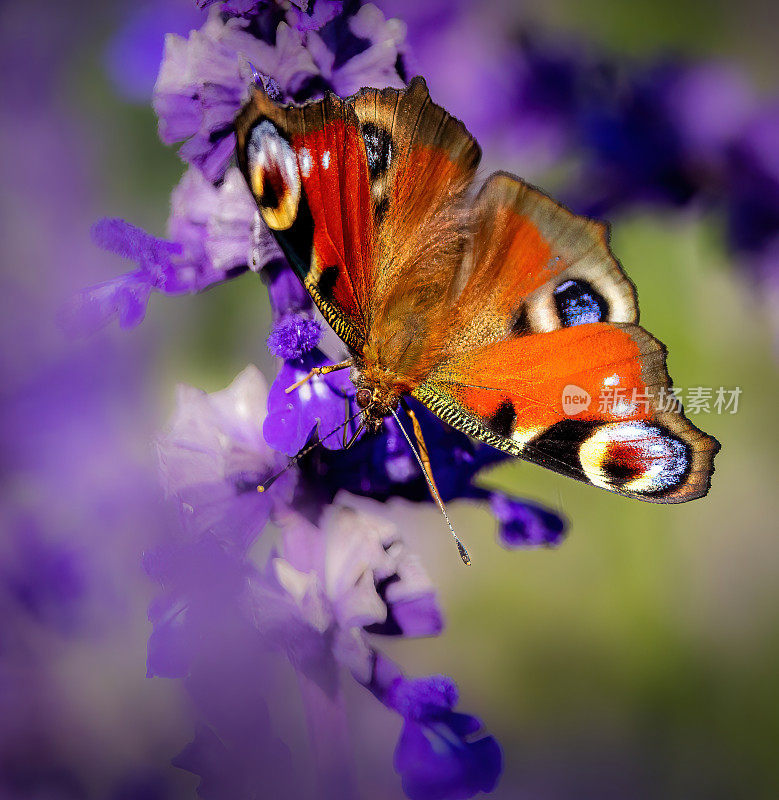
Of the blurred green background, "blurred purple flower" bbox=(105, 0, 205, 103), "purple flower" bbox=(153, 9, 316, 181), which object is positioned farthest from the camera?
the blurred green background

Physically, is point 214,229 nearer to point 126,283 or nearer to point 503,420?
point 126,283

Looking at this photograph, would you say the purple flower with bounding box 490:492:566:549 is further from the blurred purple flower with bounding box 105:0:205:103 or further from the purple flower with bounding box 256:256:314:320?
the blurred purple flower with bounding box 105:0:205:103

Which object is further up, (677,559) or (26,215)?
(26,215)

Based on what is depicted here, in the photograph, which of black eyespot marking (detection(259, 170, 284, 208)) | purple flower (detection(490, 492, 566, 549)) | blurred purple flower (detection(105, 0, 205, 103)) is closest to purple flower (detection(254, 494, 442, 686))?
purple flower (detection(490, 492, 566, 549))

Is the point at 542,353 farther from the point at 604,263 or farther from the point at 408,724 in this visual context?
the point at 408,724

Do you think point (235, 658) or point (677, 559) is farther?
point (677, 559)

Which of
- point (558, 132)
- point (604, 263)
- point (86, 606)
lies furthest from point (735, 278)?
point (86, 606)
